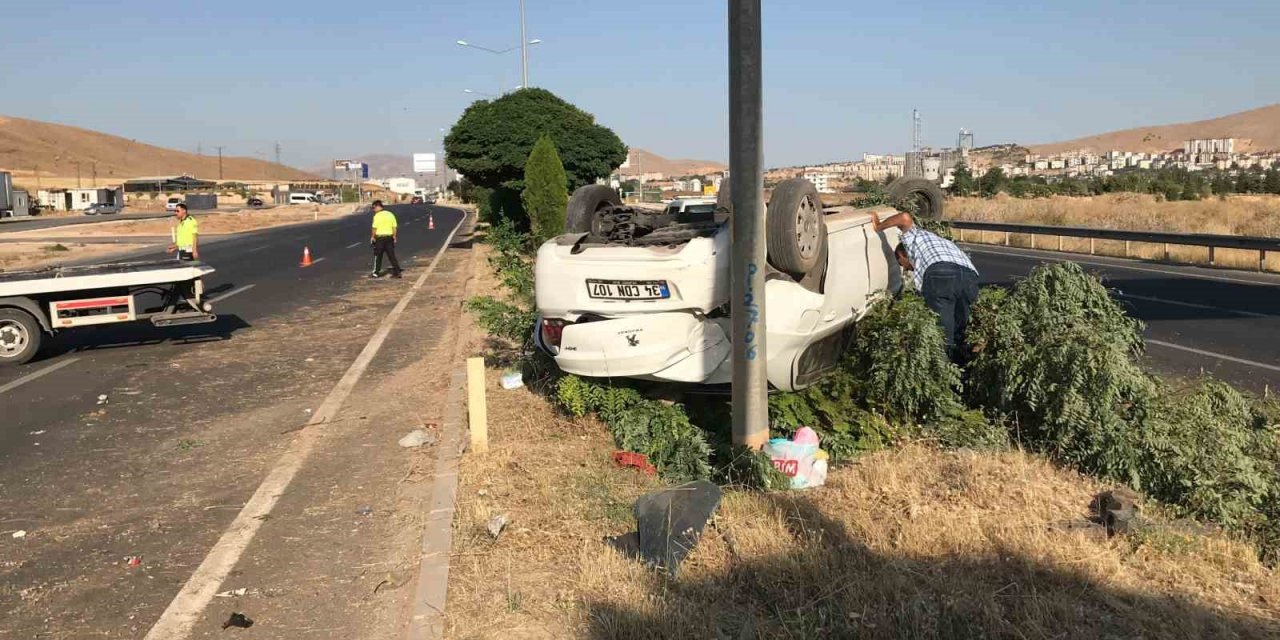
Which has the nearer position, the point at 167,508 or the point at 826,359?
the point at 167,508

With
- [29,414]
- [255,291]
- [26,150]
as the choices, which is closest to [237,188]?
[26,150]

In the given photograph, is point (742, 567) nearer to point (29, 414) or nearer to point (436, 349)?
point (29, 414)

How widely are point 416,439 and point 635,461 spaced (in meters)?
2.07

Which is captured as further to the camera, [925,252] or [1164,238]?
[1164,238]

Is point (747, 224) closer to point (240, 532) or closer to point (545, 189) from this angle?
point (240, 532)

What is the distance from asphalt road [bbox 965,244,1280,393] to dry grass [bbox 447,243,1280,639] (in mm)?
2818

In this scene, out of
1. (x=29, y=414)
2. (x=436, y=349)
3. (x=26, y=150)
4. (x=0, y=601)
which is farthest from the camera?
(x=26, y=150)

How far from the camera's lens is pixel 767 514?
4902 millimetres

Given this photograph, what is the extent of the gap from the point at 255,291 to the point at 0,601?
48.7ft

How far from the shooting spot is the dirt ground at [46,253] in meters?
27.2

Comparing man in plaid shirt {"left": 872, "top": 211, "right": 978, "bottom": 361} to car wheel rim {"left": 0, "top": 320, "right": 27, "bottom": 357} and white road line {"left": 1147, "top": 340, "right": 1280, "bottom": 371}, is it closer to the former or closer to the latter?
white road line {"left": 1147, "top": 340, "right": 1280, "bottom": 371}

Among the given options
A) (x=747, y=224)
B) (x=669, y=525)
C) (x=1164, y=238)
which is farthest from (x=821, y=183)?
(x=669, y=525)

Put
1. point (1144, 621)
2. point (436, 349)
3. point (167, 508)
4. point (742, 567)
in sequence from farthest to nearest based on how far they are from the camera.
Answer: point (436, 349)
point (167, 508)
point (742, 567)
point (1144, 621)

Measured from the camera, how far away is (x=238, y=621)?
4.43m
